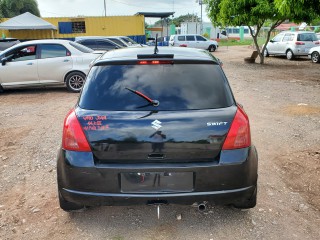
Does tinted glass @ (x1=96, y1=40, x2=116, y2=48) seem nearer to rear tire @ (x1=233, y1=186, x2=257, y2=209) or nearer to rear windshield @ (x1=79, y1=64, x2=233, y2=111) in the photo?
rear windshield @ (x1=79, y1=64, x2=233, y2=111)

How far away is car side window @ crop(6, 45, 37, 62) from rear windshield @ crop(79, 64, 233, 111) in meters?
8.04

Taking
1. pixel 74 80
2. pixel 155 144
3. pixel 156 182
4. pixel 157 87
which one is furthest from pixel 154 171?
pixel 74 80

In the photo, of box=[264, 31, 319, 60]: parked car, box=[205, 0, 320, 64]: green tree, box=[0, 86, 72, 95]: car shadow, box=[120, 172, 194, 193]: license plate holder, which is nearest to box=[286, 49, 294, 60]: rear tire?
box=[264, 31, 319, 60]: parked car

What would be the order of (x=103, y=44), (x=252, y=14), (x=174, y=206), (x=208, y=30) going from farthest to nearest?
1. (x=208, y=30)
2. (x=252, y=14)
3. (x=103, y=44)
4. (x=174, y=206)

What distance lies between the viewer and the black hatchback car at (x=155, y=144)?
2793 millimetres

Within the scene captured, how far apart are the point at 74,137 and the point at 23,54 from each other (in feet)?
27.8

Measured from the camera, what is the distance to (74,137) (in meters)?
2.88

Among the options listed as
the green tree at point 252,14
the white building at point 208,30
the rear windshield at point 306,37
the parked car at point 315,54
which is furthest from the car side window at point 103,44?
the white building at point 208,30

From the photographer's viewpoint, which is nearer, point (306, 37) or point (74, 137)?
point (74, 137)

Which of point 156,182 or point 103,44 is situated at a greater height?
point 103,44

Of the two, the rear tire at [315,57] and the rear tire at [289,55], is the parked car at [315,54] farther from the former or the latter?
the rear tire at [289,55]

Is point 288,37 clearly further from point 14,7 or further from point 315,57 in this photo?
point 14,7

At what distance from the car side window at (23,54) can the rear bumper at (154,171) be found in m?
8.28

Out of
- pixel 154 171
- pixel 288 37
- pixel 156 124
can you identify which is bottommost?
pixel 154 171
